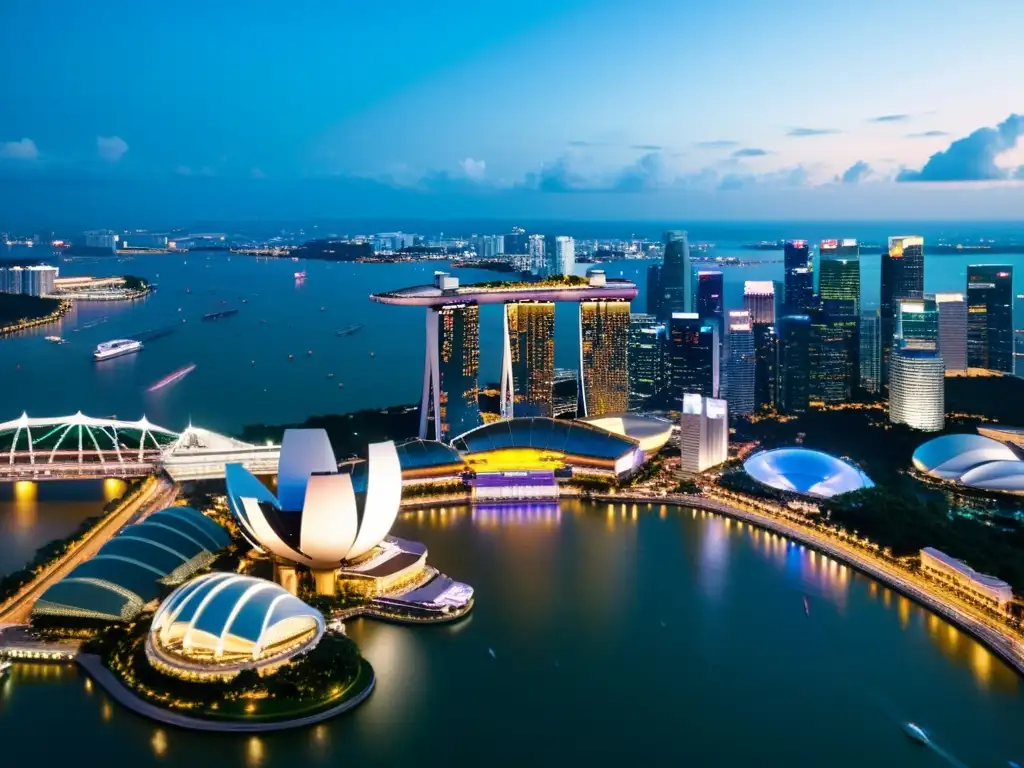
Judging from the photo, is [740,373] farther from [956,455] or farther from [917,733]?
[917,733]

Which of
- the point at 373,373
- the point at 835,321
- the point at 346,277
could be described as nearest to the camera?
the point at 835,321

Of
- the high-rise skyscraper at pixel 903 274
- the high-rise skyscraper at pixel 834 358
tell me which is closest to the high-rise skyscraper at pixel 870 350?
the high-rise skyscraper at pixel 903 274

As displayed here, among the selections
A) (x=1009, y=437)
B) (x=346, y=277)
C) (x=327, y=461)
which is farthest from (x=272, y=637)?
(x=346, y=277)

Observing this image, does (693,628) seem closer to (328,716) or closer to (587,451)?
(328,716)

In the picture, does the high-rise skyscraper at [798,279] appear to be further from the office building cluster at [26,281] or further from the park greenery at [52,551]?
the office building cluster at [26,281]

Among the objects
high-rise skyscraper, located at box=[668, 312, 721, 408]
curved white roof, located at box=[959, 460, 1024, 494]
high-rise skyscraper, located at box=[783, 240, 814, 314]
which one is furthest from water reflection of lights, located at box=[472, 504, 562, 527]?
high-rise skyscraper, located at box=[783, 240, 814, 314]

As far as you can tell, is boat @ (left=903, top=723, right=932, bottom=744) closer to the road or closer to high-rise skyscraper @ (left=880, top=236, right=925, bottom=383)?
the road

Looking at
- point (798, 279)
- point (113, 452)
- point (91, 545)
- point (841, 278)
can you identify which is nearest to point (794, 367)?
point (841, 278)
